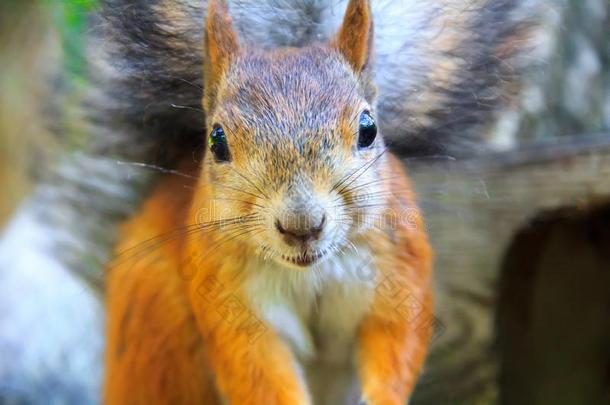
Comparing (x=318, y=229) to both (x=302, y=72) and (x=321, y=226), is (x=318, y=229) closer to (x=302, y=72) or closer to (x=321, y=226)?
(x=321, y=226)

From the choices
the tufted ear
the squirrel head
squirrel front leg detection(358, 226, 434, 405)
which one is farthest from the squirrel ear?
squirrel front leg detection(358, 226, 434, 405)

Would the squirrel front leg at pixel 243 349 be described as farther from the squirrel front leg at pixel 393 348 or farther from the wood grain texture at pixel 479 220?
the wood grain texture at pixel 479 220

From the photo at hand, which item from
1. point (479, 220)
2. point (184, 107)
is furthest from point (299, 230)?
point (479, 220)

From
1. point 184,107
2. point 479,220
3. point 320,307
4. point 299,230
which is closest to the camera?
point 299,230

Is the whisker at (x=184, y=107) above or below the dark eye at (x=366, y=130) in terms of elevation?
above

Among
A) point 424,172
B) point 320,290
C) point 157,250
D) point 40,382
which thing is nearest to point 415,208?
point 424,172

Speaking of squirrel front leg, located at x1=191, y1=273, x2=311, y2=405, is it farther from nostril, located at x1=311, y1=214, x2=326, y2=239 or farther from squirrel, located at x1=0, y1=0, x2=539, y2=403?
nostril, located at x1=311, y1=214, x2=326, y2=239

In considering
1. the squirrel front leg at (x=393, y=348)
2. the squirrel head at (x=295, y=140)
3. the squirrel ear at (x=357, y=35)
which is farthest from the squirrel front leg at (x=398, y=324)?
the squirrel ear at (x=357, y=35)

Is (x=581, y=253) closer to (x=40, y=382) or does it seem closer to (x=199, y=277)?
(x=199, y=277)
